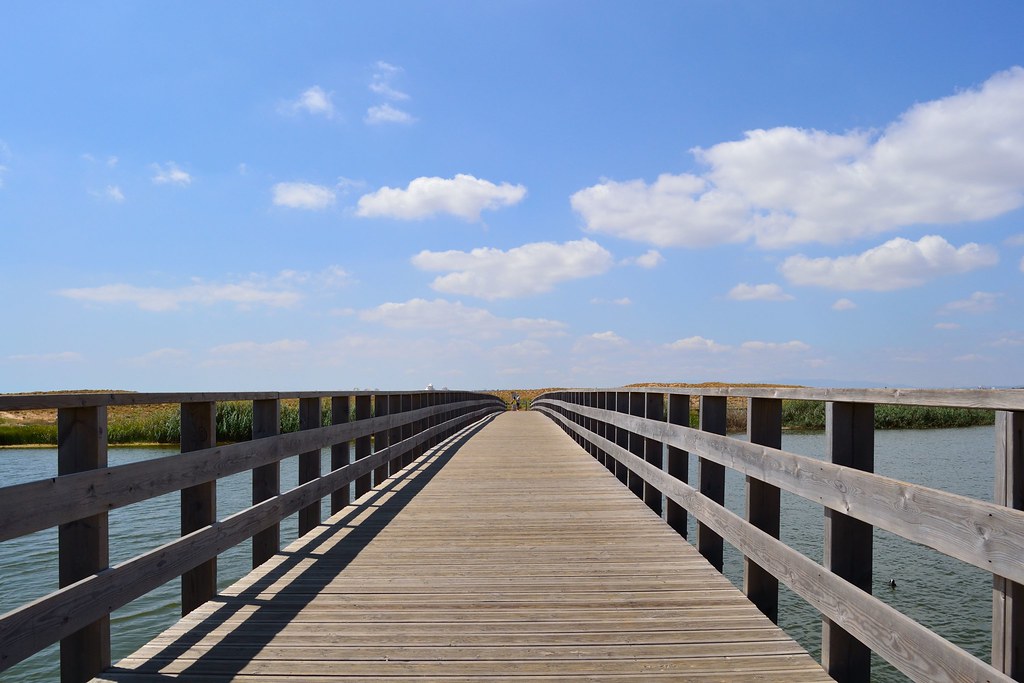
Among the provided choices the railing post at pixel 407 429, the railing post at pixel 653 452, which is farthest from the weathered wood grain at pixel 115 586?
the railing post at pixel 407 429

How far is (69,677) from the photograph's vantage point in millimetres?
3129

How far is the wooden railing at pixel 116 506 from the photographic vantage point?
275cm

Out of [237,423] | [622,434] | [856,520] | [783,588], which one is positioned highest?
[856,520]

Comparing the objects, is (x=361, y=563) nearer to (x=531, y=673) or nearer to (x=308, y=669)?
(x=308, y=669)

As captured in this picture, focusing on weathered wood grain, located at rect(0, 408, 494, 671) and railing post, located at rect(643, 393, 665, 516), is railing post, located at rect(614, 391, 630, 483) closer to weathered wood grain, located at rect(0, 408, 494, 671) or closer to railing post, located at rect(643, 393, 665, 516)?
railing post, located at rect(643, 393, 665, 516)

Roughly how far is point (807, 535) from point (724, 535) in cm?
502

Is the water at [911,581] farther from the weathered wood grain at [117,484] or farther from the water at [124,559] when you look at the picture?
the water at [124,559]

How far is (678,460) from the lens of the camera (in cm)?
614

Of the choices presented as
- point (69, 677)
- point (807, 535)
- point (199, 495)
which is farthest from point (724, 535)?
point (807, 535)

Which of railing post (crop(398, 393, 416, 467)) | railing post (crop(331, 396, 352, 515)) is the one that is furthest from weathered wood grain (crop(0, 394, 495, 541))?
railing post (crop(398, 393, 416, 467))

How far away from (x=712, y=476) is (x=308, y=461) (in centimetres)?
327

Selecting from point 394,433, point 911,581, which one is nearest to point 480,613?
point 911,581

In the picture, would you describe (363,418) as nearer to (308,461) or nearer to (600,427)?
(308,461)

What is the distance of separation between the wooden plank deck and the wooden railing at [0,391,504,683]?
0.86 ft
